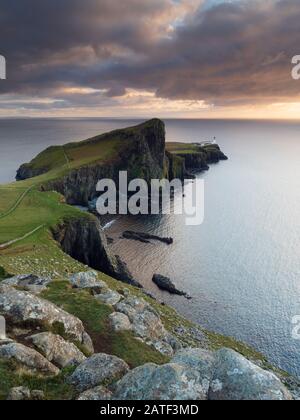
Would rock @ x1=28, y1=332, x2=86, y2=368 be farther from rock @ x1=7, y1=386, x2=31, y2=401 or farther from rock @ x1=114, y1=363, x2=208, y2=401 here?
rock @ x1=114, y1=363, x2=208, y2=401

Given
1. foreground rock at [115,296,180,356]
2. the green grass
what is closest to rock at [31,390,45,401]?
the green grass

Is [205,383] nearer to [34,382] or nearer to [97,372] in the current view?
[97,372]

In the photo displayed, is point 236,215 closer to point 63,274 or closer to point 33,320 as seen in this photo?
point 63,274

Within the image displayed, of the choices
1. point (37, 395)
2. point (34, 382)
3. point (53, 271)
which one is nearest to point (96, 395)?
point (37, 395)

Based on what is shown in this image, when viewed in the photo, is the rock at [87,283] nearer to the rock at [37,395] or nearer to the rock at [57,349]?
the rock at [57,349]

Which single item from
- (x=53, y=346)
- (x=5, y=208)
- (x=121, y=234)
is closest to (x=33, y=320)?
A: (x=53, y=346)

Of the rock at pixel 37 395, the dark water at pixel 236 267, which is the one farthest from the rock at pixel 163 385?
the dark water at pixel 236 267

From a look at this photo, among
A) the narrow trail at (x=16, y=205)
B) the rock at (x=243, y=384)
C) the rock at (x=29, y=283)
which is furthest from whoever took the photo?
the narrow trail at (x=16, y=205)
